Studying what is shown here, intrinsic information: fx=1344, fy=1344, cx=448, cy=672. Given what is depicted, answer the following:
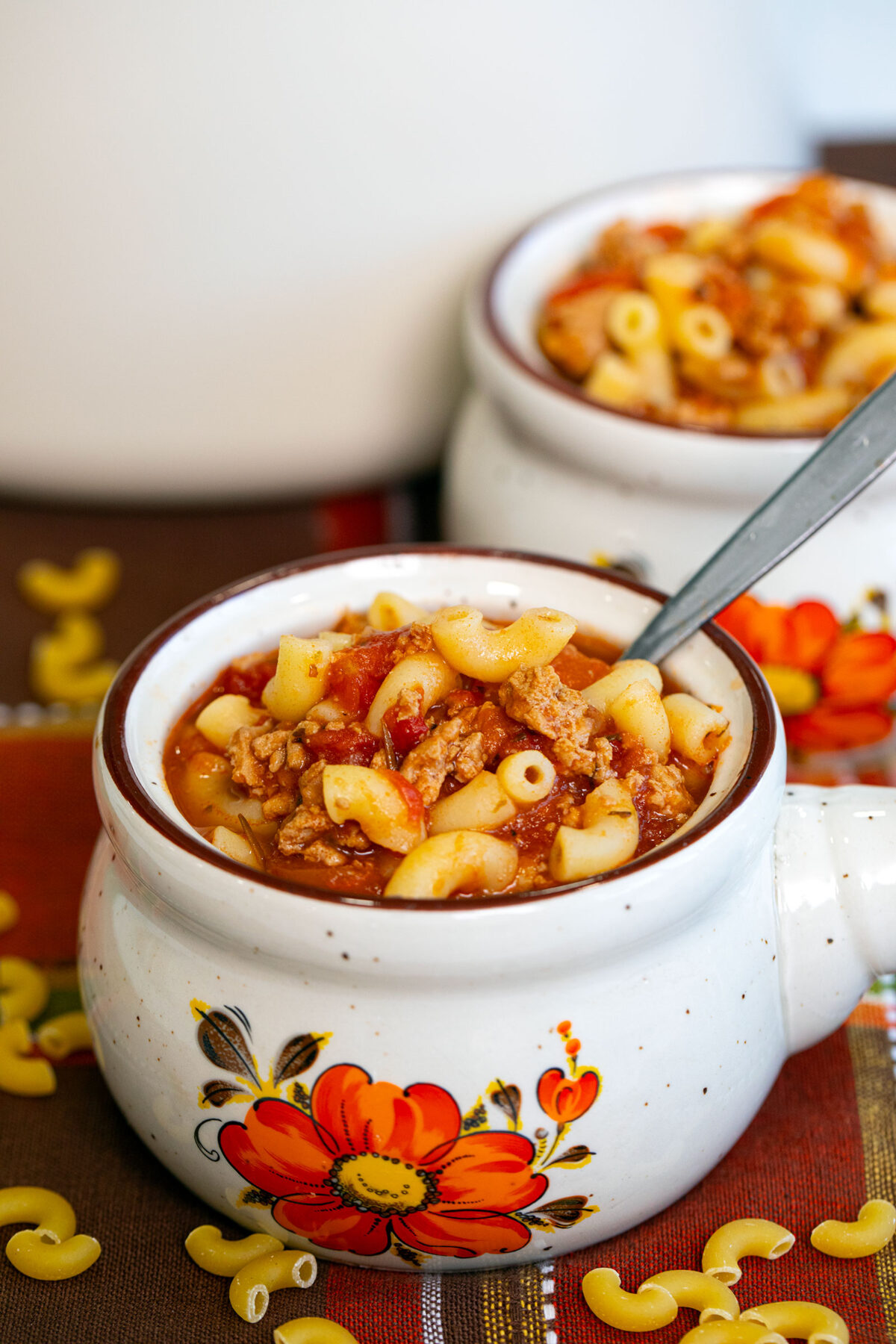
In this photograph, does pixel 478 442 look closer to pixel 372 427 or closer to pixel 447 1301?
pixel 372 427

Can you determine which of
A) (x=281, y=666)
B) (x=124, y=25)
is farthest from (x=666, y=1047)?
(x=124, y=25)

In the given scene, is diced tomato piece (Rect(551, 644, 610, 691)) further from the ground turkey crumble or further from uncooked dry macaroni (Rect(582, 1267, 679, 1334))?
uncooked dry macaroni (Rect(582, 1267, 679, 1334))

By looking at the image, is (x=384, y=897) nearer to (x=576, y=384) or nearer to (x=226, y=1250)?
(x=226, y=1250)

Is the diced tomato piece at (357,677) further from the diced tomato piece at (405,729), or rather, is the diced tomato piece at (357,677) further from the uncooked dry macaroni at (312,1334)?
the uncooked dry macaroni at (312,1334)

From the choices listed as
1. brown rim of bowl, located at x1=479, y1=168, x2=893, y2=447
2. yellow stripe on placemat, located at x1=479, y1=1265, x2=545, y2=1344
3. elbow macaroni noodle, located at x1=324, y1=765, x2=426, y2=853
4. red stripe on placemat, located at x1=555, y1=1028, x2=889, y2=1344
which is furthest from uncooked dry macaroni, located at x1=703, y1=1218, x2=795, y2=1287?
brown rim of bowl, located at x1=479, y1=168, x2=893, y2=447

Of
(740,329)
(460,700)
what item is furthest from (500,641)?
(740,329)

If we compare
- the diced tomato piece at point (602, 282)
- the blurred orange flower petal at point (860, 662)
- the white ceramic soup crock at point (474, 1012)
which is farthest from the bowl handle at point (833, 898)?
the diced tomato piece at point (602, 282)
